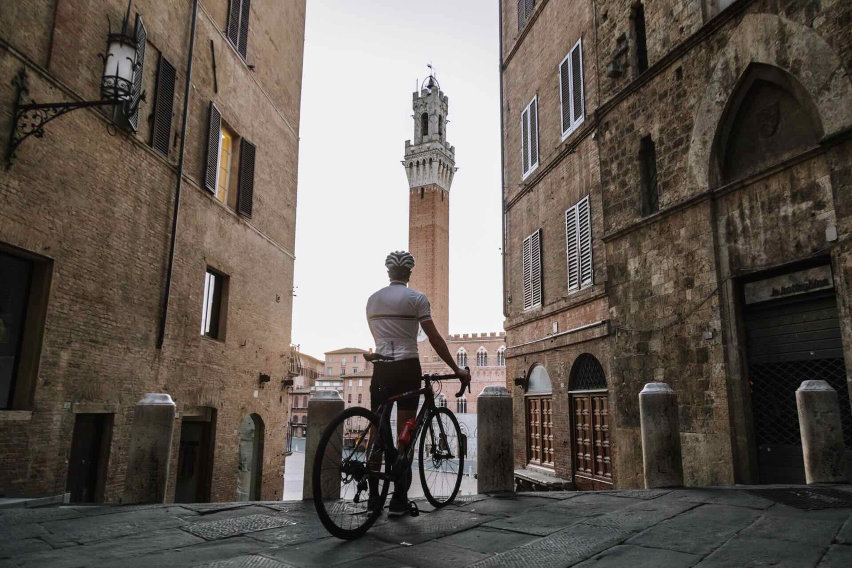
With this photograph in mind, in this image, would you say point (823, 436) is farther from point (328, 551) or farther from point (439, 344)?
point (328, 551)

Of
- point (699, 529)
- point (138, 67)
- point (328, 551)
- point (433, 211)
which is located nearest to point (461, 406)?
point (433, 211)

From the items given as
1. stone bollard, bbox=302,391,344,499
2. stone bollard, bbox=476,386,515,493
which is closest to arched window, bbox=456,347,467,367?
stone bollard, bbox=476,386,515,493

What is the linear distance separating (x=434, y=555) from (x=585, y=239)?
10.6 m

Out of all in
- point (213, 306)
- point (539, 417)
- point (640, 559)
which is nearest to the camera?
point (640, 559)

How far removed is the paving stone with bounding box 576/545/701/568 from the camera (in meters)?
3.12

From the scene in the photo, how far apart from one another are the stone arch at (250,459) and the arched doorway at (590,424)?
25.8 feet

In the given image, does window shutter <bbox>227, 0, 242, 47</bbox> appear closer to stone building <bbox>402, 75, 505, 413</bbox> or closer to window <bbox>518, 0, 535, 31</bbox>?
window <bbox>518, 0, 535, 31</bbox>

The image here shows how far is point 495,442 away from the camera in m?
5.97

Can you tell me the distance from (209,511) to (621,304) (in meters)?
8.41

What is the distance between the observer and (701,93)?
9.38 meters

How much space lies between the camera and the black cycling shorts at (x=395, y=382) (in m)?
4.57

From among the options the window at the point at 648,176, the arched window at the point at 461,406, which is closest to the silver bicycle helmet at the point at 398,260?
the window at the point at 648,176

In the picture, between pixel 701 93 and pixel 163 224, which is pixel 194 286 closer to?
pixel 163 224

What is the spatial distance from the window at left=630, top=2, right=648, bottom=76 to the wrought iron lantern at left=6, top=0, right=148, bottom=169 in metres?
9.01
